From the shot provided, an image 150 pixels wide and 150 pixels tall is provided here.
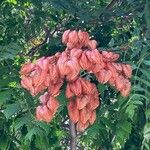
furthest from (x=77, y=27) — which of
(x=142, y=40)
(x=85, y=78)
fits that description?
(x=85, y=78)

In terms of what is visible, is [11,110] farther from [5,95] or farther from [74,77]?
[74,77]

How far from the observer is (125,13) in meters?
2.42

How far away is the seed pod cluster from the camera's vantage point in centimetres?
149

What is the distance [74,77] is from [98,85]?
33cm

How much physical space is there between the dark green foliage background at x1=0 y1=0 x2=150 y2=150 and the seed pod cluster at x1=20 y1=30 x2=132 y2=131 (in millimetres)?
73

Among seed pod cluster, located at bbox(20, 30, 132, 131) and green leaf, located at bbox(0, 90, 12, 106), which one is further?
green leaf, located at bbox(0, 90, 12, 106)

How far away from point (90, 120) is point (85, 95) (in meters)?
0.09

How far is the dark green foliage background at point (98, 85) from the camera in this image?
6.07ft

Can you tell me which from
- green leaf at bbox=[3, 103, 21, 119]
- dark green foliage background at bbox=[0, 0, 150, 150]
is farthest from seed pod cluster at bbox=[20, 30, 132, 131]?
green leaf at bbox=[3, 103, 21, 119]

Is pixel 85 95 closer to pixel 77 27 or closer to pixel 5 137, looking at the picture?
pixel 5 137

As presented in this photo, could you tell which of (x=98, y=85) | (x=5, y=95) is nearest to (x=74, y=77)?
(x=98, y=85)

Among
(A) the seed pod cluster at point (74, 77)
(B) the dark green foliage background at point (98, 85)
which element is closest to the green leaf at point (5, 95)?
(B) the dark green foliage background at point (98, 85)

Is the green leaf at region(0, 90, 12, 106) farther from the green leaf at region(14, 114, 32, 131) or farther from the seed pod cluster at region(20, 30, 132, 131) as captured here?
the seed pod cluster at region(20, 30, 132, 131)

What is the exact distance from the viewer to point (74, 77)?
1.50m
